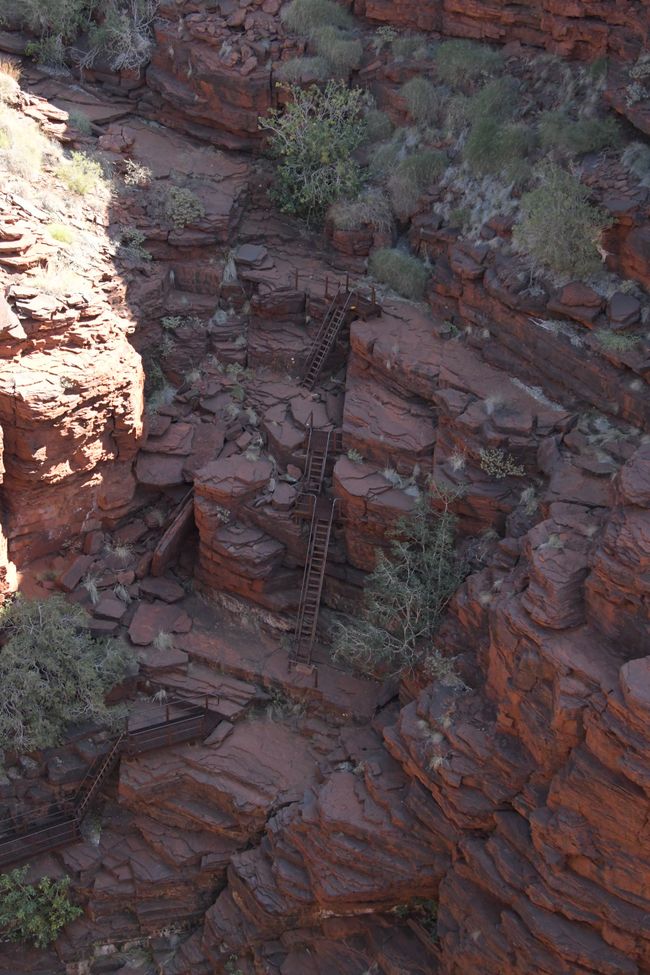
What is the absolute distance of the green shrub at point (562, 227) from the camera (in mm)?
15430

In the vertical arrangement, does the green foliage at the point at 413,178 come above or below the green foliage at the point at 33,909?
above

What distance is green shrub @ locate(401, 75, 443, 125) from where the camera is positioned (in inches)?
744

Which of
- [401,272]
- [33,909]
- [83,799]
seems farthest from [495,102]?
[33,909]

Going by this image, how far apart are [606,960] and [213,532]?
27.0 feet

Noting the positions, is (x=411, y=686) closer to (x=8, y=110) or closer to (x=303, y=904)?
(x=303, y=904)

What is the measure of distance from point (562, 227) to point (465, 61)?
505 cm

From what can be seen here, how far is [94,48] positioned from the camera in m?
20.1

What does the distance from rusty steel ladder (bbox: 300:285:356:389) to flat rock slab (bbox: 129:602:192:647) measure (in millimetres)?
4372

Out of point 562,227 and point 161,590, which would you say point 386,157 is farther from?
point 161,590

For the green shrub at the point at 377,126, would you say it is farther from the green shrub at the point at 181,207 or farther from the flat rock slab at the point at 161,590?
the flat rock slab at the point at 161,590

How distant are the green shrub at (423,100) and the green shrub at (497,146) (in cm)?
135

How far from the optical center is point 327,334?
1761 centimetres

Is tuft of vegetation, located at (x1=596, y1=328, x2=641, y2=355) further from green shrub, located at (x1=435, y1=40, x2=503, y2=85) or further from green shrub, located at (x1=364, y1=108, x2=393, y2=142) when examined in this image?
green shrub, located at (x1=364, y1=108, x2=393, y2=142)

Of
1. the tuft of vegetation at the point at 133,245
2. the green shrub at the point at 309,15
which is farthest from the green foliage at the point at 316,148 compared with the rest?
the tuft of vegetation at the point at 133,245
